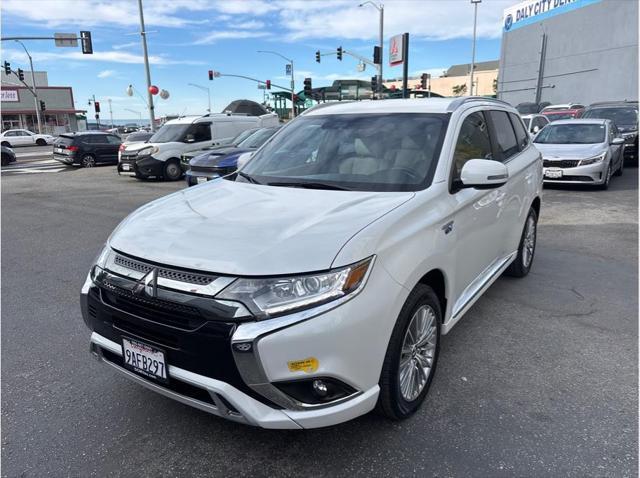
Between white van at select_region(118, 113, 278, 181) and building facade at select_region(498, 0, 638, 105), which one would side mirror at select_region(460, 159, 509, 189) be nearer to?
white van at select_region(118, 113, 278, 181)

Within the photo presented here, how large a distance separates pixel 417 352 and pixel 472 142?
1.76 metres

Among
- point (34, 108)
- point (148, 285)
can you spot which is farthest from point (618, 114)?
point (34, 108)

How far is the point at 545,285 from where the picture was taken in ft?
16.6

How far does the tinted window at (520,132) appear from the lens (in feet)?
16.3

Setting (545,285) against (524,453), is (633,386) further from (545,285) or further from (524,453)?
(545,285)

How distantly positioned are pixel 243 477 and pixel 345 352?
869 millimetres

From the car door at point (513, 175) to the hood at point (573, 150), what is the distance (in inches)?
257

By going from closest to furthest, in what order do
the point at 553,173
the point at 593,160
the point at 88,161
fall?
the point at 593,160, the point at 553,173, the point at 88,161

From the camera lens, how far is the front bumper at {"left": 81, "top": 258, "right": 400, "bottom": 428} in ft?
6.85

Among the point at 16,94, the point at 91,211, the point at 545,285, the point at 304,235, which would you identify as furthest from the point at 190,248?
the point at 16,94

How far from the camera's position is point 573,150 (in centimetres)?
1088

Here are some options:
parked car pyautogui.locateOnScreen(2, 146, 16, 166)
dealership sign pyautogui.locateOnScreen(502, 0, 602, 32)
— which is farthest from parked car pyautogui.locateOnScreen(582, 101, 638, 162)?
dealership sign pyautogui.locateOnScreen(502, 0, 602, 32)

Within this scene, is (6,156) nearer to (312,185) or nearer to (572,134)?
(572,134)

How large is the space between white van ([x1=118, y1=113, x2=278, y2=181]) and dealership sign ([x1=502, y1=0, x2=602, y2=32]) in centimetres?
3768
